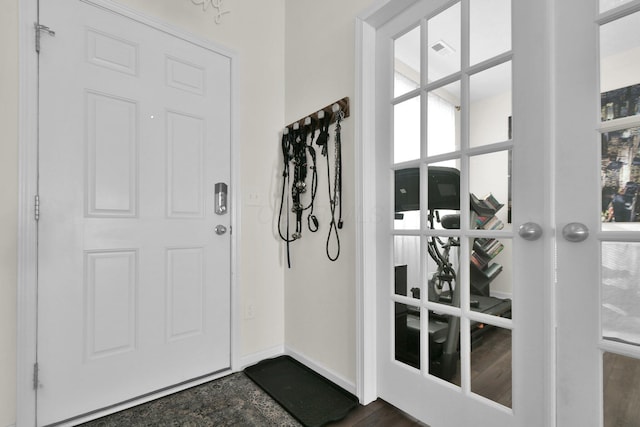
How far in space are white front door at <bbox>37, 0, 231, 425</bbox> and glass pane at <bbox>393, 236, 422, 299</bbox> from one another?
1.11 metres

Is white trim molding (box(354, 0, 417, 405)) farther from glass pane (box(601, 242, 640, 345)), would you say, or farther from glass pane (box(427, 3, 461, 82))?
glass pane (box(601, 242, 640, 345))

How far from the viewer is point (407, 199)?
159cm

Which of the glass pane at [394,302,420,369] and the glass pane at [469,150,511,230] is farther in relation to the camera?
the glass pane at [394,302,420,369]

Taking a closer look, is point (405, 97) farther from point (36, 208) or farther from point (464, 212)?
point (36, 208)

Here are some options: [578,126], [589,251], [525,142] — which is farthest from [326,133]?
[589,251]

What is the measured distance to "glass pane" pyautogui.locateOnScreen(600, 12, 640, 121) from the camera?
3.10 ft

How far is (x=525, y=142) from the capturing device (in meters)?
1.15

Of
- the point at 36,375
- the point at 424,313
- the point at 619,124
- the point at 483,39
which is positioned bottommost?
the point at 36,375

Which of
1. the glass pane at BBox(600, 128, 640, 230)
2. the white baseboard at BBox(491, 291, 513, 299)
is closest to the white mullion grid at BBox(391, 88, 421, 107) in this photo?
the glass pane at BBox(600, 128, 640, 230)

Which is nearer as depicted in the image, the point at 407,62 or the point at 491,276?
the point at 491,276

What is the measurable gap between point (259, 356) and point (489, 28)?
228cm

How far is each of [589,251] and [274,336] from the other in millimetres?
1912

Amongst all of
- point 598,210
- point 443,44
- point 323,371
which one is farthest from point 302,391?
point 443,44

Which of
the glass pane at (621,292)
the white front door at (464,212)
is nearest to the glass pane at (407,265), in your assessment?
the white front door at (464,212)
